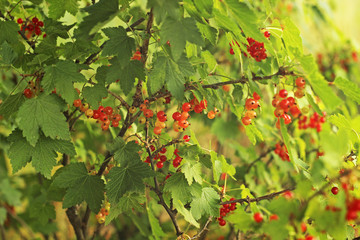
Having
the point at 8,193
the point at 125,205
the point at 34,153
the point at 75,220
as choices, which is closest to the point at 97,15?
the point at 34,153

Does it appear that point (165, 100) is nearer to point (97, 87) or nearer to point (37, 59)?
point (97, 87)

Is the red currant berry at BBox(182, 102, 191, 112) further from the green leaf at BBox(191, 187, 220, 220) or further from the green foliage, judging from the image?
the green leaf at BBox(191, 187, 220, 220)

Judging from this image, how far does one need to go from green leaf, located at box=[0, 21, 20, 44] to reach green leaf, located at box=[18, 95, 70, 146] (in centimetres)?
23

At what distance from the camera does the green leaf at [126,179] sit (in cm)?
95

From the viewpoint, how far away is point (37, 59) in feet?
3.22

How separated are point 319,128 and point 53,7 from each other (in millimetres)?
1267

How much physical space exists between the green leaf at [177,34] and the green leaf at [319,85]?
27cm

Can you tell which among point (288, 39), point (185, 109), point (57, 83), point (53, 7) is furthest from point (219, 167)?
point (53, 7)

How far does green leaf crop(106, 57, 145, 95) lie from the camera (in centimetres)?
91

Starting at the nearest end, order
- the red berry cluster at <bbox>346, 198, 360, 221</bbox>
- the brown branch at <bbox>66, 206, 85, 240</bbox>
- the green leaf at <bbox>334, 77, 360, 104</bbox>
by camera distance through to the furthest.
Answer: the red berry cluster at <bbox>346, 198, 360, 221</bbox>
the green leaf at <bbox>334, 77, 360, 104</bbox>
the brown branch at <bbox>66, 206, 85, 240</bbox>

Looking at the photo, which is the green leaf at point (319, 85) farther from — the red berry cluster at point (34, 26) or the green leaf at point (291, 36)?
the red berry cluster at point (34, 26)

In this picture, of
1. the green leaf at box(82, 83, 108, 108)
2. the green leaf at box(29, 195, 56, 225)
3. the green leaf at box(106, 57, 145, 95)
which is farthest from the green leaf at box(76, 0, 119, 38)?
the green leaf at box(29, 195, 56, 225)

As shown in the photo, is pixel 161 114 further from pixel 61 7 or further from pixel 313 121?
pixel 313 121

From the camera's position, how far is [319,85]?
0.79 meters
